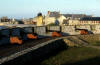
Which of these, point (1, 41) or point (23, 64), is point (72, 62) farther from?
point (1, 41)

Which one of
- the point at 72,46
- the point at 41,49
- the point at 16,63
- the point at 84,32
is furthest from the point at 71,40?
the point at 16,63

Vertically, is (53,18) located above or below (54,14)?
below

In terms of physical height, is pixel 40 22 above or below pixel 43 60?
above

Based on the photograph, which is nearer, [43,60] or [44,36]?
[43,60]

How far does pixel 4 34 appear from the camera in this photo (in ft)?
113

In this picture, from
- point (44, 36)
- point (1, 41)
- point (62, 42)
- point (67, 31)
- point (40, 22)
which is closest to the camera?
point (1, 41)

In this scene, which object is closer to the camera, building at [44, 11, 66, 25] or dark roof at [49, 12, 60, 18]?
building at [44, 11, 66, 25]

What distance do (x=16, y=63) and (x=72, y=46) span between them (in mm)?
21092

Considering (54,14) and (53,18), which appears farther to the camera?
(54,14)

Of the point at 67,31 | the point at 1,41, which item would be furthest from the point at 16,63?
the point at 67,31

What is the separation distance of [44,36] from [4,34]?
12692 millimetres

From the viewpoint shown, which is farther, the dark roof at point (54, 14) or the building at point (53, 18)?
the dark roof at point (54, 14)

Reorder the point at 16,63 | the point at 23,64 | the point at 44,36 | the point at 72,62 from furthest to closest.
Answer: the point at 44,36 < the point at 72,62 < the point at 23,64 < the point at 16,63

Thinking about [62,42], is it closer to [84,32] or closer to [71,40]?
[71,40]
